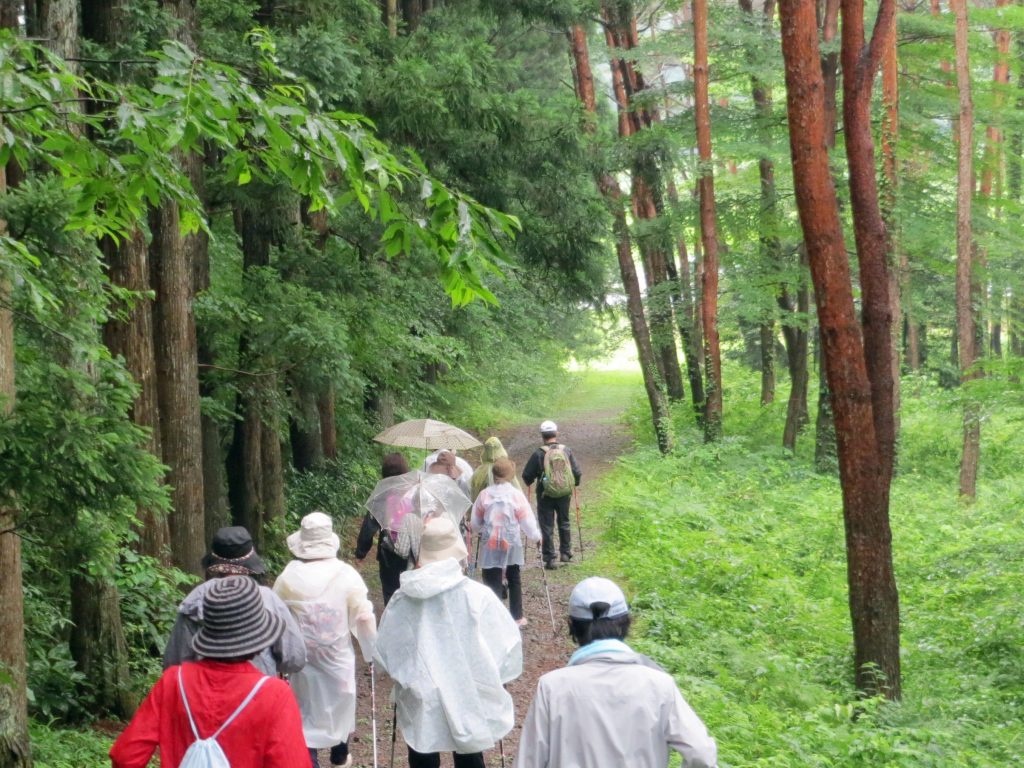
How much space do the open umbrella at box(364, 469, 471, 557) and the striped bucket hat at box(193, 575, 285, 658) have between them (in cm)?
566

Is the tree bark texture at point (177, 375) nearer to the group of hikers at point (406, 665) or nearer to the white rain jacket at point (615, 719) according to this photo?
the group of hikers at point (406, 665)

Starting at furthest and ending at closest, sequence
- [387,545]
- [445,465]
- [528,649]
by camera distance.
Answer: [445,465], [528,649], [387,545]

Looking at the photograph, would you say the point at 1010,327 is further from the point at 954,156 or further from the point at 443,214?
the point at 443,214

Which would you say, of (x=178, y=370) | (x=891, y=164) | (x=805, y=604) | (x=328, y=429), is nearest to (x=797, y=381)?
(x=891, y=164)

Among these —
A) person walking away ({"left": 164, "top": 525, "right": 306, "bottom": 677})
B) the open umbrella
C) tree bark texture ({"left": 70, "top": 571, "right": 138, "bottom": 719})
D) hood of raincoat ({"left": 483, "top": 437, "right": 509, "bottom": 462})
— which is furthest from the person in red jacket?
hood of raincoat ({"left": 483, "top": 437, "right": 509, "bottom": 462})

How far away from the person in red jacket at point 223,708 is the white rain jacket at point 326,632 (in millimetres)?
2763

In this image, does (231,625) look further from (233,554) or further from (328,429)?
(328,429)

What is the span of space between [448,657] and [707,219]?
1854 cm

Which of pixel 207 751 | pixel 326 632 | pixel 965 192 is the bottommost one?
pixel 326 632

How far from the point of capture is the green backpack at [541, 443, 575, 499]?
1349 cm

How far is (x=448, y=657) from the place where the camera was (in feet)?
20.1

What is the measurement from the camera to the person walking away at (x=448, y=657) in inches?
240

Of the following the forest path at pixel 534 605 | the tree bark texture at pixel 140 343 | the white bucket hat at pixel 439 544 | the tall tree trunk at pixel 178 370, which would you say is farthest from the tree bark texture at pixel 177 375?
the white bucket hat at pixel 439 544

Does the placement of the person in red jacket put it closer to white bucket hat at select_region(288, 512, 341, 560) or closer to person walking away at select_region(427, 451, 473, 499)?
white bucket hat at select_region(288, 512, 341, 560)
